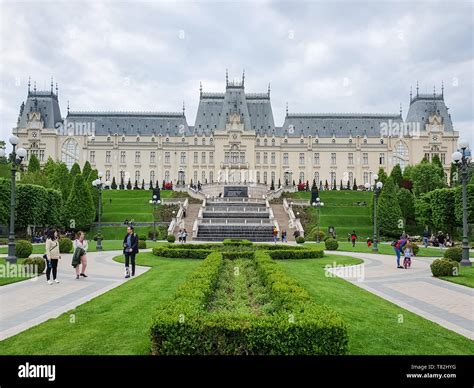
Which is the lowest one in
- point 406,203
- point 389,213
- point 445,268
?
point 445,268

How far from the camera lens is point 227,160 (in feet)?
295

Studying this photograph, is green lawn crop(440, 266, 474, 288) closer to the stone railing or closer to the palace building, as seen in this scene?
the stone railing

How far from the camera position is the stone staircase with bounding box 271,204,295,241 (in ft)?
149

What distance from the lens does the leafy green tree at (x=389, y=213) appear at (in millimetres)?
48031

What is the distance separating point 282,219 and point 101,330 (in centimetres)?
4292

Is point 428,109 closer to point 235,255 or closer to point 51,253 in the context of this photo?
point 235,255

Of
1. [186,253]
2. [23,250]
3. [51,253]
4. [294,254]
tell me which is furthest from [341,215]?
[51,253]

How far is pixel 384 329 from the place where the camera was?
9.09 m

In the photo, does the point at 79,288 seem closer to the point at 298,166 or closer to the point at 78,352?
the point at 78,352

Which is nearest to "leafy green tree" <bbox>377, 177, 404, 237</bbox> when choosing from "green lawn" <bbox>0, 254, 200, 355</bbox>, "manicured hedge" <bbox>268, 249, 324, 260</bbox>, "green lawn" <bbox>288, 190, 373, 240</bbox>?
"green lawn" <bbox>288, 190, 373, 240</bbox>

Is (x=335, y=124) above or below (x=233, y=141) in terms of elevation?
above

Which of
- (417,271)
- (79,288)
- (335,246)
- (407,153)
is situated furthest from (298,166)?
(79,288)
